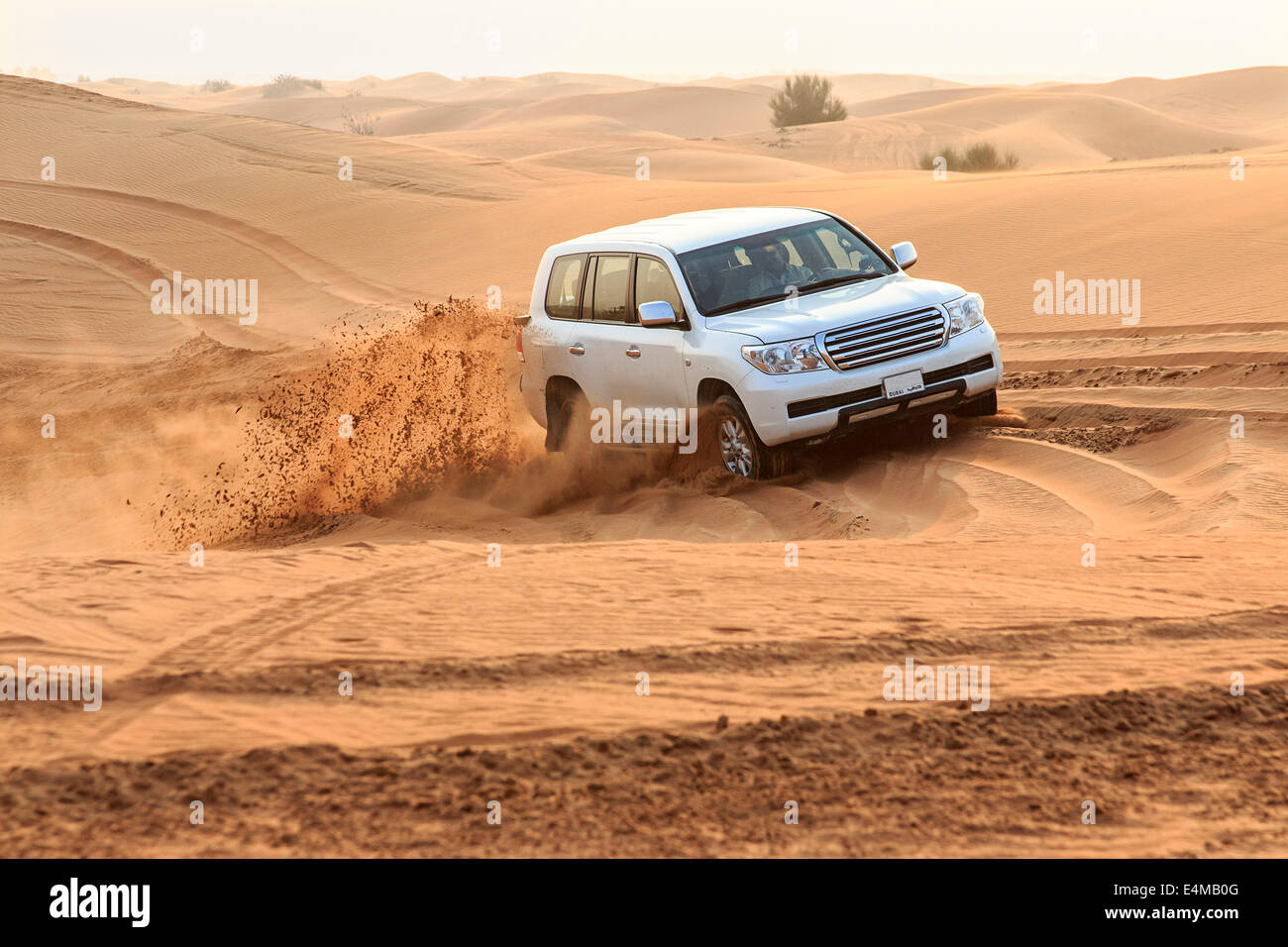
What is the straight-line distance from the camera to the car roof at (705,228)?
991 cm

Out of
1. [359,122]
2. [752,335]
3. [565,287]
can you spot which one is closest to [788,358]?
[752,335]

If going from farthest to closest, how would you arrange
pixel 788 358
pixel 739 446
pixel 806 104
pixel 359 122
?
pixel 359 122
pixel 806 104
pixel 739 446
pixel 788 358

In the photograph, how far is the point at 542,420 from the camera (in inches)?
424

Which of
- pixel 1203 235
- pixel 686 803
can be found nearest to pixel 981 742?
pixel 686 803

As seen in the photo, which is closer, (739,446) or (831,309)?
(831,309)

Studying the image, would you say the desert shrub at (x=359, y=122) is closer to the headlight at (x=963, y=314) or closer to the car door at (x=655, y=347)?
the car door at (x=655, y=347)

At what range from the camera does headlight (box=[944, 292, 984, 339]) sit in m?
9.35

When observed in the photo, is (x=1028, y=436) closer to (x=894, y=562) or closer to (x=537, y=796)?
(x=894, y=562)

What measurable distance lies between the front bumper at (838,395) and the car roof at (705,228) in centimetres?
151

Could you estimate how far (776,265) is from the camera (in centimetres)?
981

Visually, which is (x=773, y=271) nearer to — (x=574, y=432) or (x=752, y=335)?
(x=752, y=335)

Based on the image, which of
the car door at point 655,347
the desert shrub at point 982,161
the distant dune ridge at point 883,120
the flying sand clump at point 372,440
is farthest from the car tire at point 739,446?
the distant dune ridge at point 883,120

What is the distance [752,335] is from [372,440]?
378 cm

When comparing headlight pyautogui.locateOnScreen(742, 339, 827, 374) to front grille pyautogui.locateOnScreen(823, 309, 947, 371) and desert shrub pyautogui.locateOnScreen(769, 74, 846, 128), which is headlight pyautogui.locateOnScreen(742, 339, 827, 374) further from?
desert shrub pyautogui.locateOnScreen(769, 74, 846, 128)
